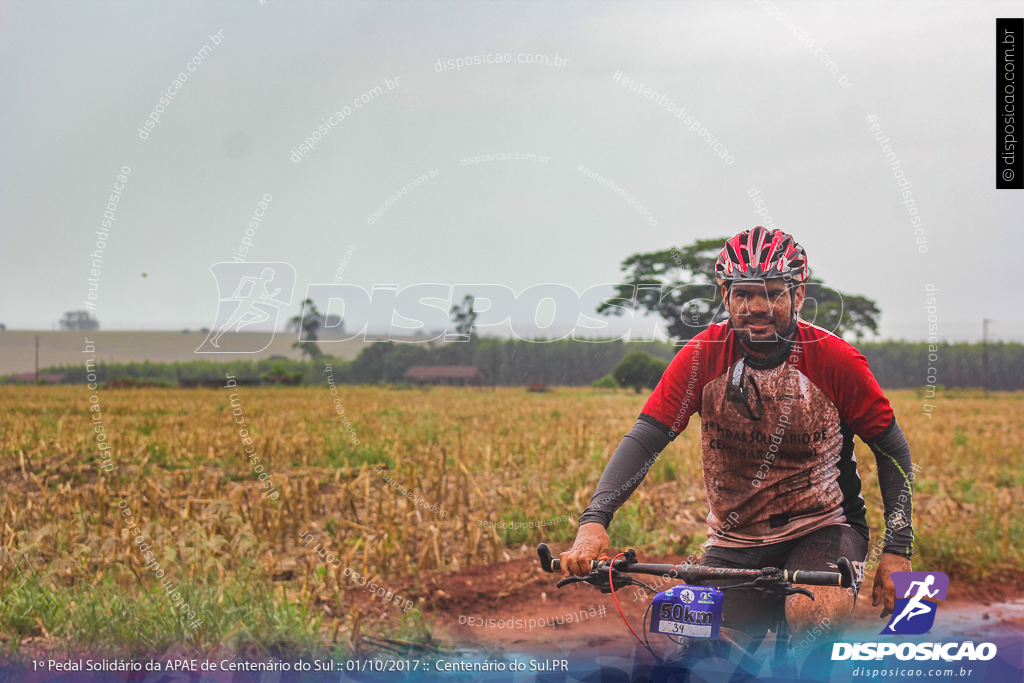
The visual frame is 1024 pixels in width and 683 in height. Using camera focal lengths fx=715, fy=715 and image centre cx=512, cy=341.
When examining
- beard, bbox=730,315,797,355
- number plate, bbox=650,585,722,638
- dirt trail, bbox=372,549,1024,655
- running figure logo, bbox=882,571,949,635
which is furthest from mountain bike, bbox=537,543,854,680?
dirt trail, bbox=372,549,1024,655

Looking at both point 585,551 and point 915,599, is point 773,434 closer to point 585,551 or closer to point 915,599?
point 915,599

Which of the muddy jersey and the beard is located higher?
the beard

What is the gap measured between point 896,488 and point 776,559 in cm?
59

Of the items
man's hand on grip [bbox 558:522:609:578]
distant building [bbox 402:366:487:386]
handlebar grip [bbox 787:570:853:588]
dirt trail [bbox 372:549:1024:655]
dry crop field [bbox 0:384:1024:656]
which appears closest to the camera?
handlebar grip [bbox 787:570:853:588]

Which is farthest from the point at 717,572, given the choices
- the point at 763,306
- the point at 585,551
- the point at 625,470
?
the point at 763,306

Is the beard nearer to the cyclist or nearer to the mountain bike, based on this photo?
the cyclist

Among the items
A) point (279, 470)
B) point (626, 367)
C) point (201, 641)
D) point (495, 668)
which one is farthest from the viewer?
point (279, 470)

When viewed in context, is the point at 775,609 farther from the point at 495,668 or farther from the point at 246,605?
the point at 246,605

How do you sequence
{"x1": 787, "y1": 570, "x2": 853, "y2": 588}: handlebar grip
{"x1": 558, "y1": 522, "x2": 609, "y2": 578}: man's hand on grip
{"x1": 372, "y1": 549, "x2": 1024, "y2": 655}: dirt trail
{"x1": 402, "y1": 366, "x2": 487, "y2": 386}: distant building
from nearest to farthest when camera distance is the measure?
1. {"x1": 787, "y1": 570, "x2": 853, "y2": 588}: handlebar grip
2. {"x1": 558, "y1": 522, "x2": 609, "y2": 578}: man's hand on grip
3. {"x1": 372, "y1": 549, "x2": 1024, "y2": 655}: dirt trail
4. {"x1": 402, "y1": 366, "x2": 487, "y2": 386}: distant building

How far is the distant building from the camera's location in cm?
1753

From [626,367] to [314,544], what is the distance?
455 cm

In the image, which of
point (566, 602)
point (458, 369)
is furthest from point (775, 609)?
point (458, 369)

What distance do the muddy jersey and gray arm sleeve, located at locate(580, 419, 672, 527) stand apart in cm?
7

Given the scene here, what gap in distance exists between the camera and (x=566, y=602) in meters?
5.65
